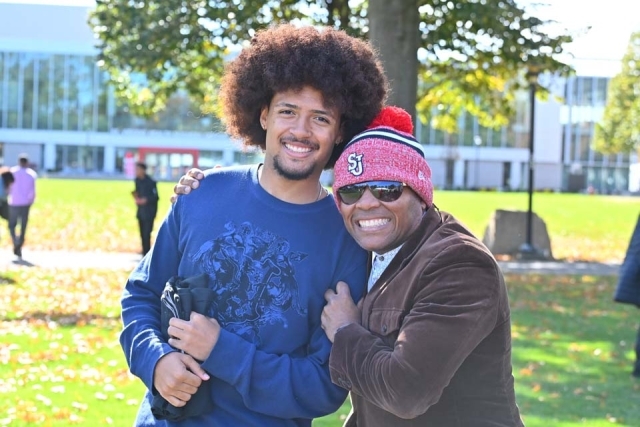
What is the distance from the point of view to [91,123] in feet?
258

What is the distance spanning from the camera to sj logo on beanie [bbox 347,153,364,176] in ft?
9.20

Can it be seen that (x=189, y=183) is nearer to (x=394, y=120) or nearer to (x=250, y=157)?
(x=394, y=120)

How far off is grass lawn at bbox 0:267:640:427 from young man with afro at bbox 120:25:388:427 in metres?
3.63

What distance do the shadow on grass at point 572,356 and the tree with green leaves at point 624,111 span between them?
45.2m

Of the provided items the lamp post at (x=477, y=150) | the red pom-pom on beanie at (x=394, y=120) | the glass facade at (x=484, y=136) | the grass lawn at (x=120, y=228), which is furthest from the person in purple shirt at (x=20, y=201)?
the lamp post at (x=477, y=150)

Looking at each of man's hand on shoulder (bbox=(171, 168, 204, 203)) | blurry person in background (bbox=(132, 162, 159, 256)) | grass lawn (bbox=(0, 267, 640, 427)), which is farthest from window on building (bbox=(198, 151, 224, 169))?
man's hand on shoulder (bbox=(171, 168, 204, 203))

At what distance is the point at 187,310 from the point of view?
2834 mm

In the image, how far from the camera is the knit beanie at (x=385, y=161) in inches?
109

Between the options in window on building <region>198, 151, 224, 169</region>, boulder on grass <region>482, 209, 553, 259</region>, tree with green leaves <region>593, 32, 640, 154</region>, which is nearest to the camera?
boulder on grass <region>482, 209, 553, 259</region>

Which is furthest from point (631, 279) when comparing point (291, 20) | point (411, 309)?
point (291, 20)

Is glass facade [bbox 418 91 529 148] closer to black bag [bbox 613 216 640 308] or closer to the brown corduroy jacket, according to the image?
black bag [bbox 613 216 640 308]

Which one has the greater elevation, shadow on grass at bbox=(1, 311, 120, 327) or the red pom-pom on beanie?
the red pom-pom on beanie

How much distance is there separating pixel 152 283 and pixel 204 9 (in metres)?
14.3

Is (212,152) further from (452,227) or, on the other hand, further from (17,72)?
(452,227)
